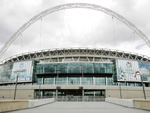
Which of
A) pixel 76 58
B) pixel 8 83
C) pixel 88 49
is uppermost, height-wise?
pixel 88 49

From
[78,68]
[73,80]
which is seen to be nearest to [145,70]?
[78,68]

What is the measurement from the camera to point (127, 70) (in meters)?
56.3

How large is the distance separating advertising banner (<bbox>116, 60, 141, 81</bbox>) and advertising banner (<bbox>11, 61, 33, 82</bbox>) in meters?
40.6

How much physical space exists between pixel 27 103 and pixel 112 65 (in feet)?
161

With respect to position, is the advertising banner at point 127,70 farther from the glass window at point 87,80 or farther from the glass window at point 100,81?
the glass window at point 87,80

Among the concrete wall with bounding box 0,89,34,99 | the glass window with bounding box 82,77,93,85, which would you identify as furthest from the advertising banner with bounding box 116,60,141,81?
the concrete wall with bounding box 0,89,34,99

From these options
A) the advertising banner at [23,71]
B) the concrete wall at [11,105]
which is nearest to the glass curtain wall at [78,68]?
the advertising banner at [23,71]

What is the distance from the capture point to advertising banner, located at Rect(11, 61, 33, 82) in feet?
187

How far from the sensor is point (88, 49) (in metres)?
63.6

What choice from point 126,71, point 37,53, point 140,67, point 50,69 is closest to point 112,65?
point 126,71

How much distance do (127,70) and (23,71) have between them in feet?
160

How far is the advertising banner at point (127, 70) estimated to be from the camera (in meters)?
54.7

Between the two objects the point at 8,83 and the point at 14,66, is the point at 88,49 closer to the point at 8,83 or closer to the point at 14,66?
the point at 14,66

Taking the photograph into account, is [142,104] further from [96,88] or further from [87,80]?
[87,80]
